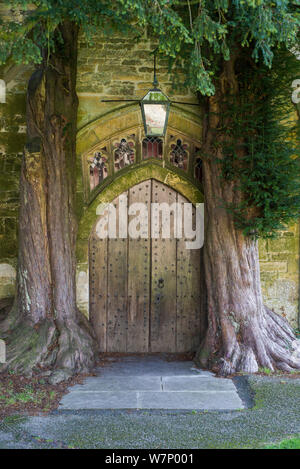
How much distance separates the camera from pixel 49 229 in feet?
19.0

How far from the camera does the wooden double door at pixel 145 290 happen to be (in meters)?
6.52

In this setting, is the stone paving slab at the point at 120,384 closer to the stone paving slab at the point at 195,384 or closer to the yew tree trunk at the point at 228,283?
the stone paving slab at the point at 195,384

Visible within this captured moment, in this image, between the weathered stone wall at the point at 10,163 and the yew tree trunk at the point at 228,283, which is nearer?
the yew tree trunk at the point at 228,283

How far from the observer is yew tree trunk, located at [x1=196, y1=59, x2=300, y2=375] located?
561cm

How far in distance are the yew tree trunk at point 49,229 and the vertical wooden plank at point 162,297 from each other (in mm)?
994

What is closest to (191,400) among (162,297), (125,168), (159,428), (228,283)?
(159,428)

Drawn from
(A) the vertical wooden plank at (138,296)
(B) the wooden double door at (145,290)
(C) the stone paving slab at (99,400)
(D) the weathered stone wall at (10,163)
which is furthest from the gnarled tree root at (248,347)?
(D) the weathered stone wall at (10,163)

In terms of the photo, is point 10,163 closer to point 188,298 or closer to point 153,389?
point 188,298

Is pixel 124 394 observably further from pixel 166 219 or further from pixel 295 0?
pixel 295 0

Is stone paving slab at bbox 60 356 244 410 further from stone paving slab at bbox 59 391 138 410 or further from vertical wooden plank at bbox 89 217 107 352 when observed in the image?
vertical wooden plank at bbox 89 217 107 352

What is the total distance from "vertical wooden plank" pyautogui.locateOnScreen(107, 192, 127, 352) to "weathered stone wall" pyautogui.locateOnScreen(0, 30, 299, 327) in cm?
35

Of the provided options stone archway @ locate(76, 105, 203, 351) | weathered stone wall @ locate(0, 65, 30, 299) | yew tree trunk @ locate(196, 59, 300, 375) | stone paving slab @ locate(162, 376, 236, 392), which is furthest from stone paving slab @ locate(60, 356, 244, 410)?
weathered stone wall @ locate(0, 65, 30, 299)

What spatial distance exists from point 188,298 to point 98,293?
1245 mm

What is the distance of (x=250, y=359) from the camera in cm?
541
